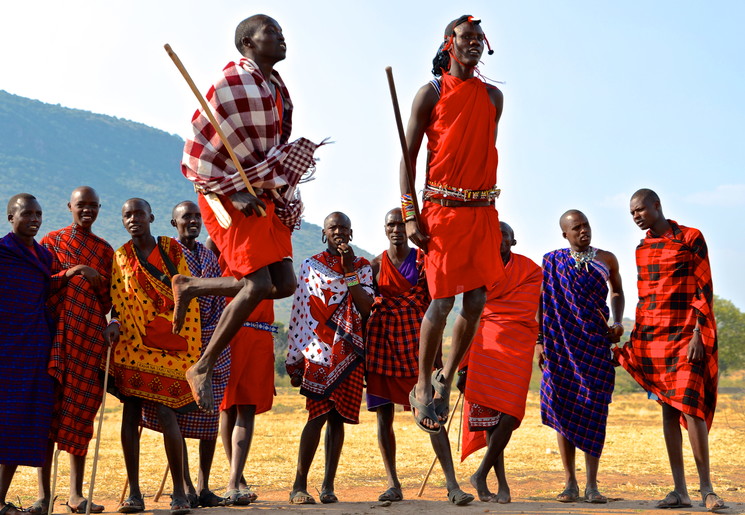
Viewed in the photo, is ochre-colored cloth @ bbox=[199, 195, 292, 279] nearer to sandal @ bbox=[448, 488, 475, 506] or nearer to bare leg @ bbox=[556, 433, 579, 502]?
sandal @ bbox=[448, 488, 475, 506]

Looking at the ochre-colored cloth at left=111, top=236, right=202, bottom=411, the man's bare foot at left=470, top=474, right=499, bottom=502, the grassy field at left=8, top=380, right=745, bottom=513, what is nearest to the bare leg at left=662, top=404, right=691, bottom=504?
the grassy field at left=8, top=380, right=745, bottom=513

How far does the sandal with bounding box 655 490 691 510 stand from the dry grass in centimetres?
121

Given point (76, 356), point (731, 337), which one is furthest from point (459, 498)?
point (731, 337)

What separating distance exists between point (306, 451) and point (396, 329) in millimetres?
1436

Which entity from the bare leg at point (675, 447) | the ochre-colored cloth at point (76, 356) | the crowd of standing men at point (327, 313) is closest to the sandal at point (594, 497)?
the crowd of standing men at point (327, 313)

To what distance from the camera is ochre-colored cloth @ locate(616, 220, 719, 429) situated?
8.17m

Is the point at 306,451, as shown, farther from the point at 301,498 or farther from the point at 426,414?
the point at 426,414

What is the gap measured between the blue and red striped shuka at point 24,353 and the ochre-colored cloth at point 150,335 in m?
0.58

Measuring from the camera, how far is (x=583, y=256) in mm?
9172

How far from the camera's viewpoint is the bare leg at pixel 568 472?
27.8 feet

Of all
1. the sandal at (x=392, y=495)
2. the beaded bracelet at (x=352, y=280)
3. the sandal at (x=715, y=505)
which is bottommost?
the sandal at (x=392, y=495)

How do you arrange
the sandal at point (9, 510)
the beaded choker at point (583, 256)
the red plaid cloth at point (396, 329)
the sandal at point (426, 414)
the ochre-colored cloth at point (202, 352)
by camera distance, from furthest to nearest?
the beaded choker at point (583, 256), the red plaid cloth at point (396, 329), the ochre-colored cloth at point (202, 352), the sandal at point (9, 510), the sandal at point (426, 414)

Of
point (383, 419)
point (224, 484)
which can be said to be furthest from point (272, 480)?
point (383, 419)

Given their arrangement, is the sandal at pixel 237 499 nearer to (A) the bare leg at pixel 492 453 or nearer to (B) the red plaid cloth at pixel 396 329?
(B) the red plaid cloth at pixel 396 329
